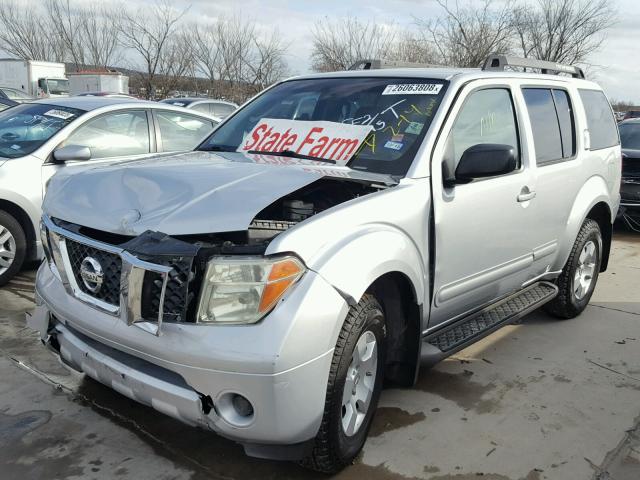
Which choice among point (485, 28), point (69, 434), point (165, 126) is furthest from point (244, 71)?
point (69, 434)

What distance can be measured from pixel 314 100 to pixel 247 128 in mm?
486

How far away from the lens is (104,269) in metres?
2.55

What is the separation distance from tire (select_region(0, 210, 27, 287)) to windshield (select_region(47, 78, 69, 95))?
25954 mm

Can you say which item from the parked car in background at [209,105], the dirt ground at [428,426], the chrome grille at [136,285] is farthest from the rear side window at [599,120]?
the parked car in background at [209,105]

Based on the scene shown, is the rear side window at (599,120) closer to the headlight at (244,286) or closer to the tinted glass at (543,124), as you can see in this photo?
the tinted glass at (543,124)

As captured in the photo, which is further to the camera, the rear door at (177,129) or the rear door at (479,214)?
the rear door at (177,129)

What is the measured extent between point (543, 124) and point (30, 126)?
4514 mm

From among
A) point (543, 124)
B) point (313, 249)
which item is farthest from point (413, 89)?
point (313, 249)

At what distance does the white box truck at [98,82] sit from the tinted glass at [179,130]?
72.0ft

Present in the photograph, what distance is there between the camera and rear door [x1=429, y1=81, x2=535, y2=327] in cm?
320

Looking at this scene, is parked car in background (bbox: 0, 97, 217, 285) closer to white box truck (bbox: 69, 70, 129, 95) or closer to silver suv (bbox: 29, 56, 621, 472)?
silver suv (bbox: 29, 56, 621, 472)

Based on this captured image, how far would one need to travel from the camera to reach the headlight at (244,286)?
7.45 feet

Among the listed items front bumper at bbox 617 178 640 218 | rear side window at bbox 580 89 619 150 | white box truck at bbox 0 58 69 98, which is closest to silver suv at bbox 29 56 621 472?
rear side window at bbox 580 89 619 150

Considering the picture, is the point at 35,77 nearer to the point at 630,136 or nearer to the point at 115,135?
the point at 115,135
